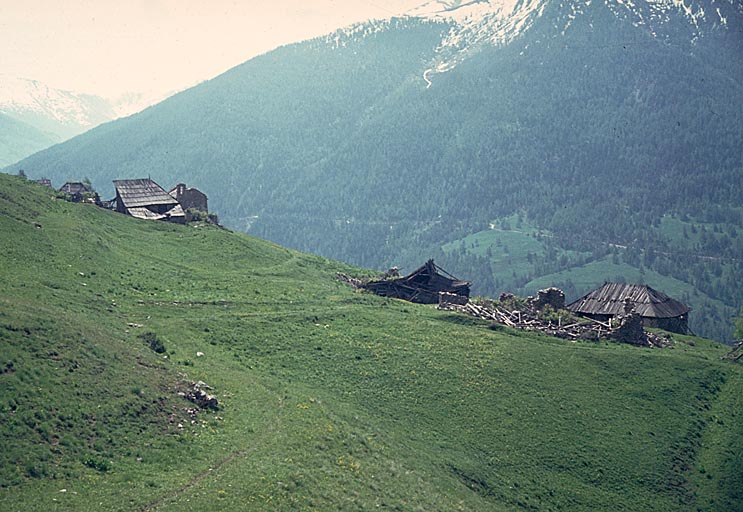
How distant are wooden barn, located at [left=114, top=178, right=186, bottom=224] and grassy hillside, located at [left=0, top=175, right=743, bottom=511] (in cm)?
1196

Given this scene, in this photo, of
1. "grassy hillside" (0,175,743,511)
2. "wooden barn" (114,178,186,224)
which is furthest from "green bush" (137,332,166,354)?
"wooden barn" (114,178,186,224)

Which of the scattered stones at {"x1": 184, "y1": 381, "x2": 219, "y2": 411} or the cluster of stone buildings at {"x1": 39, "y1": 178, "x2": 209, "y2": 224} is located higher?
the cluster of stone buildings at {"x1": 39, "y1": 178, "x2": 209, "y2": 224}

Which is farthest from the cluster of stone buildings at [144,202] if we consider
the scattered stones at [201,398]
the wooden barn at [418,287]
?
the scattered stones at [201,398]

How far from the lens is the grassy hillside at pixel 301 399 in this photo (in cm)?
3059

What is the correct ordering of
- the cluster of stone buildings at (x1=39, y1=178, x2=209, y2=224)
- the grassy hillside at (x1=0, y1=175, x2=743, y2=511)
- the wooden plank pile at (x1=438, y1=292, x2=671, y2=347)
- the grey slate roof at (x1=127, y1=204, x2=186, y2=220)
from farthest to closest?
the cluster of stone buildings at (x1=39, y1=178, x2=209, y2=224)
the grey slate roof at (x1=127, y1=204, x2=186, y2=220)
the wooden plank pile at (x1=438, y1=292, x2=671, y2=347)
the grassy hillside at (x1=0, y1=175, x2=743, y2=511)

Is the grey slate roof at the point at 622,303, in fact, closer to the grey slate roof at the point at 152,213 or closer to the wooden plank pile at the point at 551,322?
the wooden plank pile at the point at 551,322

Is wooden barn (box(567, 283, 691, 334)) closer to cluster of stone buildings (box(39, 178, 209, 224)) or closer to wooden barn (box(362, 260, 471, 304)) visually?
wooden barn (box(362, 260, 471, 304))

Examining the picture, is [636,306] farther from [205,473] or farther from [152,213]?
[205,473]

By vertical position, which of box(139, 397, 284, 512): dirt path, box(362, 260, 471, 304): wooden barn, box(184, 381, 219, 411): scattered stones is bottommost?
box(139, 397, 284, 512): dirt path

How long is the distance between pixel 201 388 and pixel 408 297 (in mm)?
38843

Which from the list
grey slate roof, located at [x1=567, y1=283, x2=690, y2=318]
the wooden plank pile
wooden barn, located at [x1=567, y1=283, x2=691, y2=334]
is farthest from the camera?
grey slate roof, located at [x1=567, y1=283, x2=690, y2=318]

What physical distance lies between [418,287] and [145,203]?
34.4 metres

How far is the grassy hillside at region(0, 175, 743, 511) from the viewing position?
3059 centimetres

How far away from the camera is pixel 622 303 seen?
266 feet
